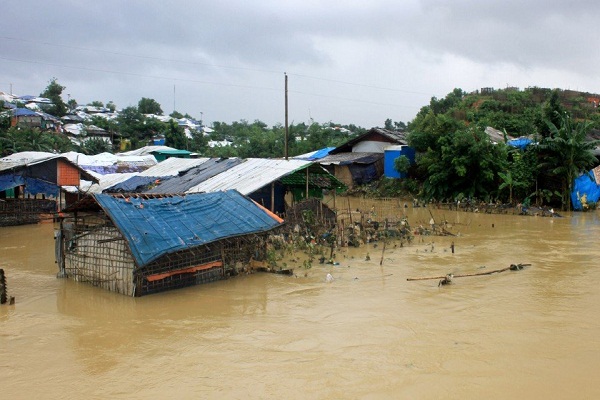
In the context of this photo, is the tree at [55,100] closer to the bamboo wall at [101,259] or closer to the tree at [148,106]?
the tree at [148,106]

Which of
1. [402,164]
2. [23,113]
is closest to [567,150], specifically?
[402,164]

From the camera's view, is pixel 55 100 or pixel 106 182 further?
pixel 55 100

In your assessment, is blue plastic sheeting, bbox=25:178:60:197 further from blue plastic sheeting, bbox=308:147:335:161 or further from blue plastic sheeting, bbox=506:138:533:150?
blue plastic sheeting, bbox=506:138:533:150

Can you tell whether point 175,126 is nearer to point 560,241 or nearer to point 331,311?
point 560,241

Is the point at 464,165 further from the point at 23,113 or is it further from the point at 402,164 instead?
the point at 23,113

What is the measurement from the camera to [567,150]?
1841 cm

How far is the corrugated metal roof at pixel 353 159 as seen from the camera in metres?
25.4

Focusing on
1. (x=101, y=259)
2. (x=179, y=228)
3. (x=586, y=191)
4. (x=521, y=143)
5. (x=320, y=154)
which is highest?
(x=320, y=154)

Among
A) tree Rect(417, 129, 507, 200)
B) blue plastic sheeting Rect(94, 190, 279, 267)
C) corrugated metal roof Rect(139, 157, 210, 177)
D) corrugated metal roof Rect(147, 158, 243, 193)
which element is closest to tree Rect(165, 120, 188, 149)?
corrugated metal roof Rect(139, 157, 210, 177)

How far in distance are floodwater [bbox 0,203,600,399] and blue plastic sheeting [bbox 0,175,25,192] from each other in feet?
21.2

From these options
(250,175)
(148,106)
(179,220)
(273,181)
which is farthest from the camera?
(148,106)

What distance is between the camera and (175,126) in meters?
34.8

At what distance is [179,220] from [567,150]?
1488 centimetres

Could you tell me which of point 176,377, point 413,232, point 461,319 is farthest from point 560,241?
point 176,377
